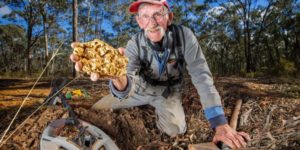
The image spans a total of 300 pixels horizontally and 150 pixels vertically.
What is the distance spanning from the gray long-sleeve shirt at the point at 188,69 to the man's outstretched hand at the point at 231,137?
106 mm

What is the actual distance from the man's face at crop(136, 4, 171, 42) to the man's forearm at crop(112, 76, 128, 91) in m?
0.80

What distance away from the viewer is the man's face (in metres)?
2.61

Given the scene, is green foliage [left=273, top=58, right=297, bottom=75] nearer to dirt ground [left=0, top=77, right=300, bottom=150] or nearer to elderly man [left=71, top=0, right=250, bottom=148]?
dirt ground [left=0, top=77, right=300, bottom=150]

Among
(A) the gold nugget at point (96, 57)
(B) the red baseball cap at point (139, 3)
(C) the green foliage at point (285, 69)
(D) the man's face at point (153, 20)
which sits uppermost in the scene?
(B) the red baseball cap at point (139, 3)

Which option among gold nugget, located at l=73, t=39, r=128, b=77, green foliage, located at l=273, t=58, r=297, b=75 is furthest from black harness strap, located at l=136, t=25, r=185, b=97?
green foliage, located at l=273, t=58, r=297, b=75

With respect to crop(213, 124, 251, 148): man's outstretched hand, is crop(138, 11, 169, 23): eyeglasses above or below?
above

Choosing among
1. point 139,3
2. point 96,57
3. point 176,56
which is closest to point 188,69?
point 176,56

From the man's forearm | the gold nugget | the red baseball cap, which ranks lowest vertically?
the man's forearm

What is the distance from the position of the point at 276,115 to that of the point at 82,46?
3.54m

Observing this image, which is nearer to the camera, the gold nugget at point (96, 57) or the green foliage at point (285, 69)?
the gold nugget at point (96, 57)

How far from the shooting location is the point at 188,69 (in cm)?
271

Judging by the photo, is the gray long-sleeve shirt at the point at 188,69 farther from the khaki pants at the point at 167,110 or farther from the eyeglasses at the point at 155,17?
the khaki pants at the point at 167,110

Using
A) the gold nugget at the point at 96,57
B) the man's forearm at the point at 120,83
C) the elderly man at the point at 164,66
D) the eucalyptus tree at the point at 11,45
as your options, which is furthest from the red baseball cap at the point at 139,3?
the eucalyptus tree at the point at 11,45

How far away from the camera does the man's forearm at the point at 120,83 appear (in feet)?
6.59
